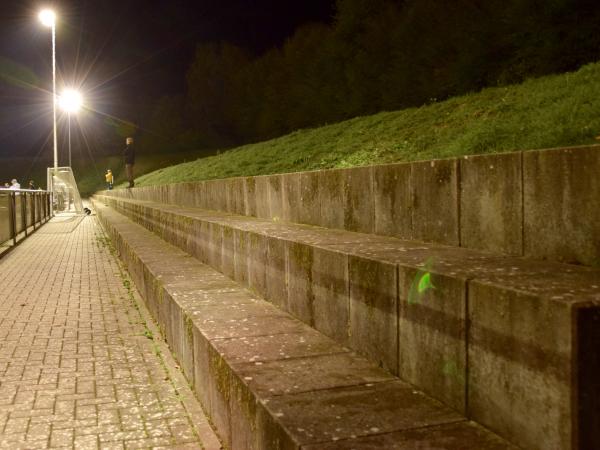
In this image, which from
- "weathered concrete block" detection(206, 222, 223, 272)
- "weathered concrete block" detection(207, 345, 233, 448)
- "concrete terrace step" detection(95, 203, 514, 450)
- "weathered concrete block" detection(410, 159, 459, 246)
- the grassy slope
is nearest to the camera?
"concrete terrace step" detection(95, 203, 514, 450)

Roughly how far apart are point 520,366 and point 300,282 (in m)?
2.00

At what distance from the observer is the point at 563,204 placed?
252cm

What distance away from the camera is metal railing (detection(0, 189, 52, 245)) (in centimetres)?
1279

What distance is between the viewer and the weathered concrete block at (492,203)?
2.79 metres

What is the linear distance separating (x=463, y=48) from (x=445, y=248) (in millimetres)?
30722

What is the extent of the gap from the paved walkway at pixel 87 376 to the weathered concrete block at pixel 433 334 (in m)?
1.28

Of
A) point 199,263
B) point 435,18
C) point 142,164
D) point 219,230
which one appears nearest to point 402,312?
point 219,230

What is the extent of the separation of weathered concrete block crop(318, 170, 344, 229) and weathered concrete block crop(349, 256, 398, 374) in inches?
67.2

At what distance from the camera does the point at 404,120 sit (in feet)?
40.7

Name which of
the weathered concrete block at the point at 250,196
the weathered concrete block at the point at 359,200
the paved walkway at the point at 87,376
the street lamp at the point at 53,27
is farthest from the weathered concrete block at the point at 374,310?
the street lamp at the point at 53,27

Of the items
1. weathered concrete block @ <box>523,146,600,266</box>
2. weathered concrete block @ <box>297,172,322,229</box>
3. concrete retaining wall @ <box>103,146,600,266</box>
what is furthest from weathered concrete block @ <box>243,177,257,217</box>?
weathered concrete block @ <box>523,146,600,266</box>

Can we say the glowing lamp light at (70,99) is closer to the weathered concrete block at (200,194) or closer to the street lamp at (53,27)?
the street lamp at (53,27)

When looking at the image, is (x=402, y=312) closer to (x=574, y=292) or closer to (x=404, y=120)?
(x=574, y=292)

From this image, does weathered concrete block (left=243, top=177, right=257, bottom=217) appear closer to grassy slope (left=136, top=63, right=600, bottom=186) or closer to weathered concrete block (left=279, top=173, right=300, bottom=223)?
weathered concrete block (left=279, top=173, right=300, bottom=223)
